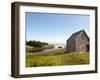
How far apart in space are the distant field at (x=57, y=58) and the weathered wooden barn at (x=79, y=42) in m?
0.04

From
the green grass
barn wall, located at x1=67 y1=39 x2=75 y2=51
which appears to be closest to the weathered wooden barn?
barn wall, located at x1=67 y1=39 x2=75 y2=51

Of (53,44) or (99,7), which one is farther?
(99,7)

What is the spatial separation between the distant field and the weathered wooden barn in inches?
1.7

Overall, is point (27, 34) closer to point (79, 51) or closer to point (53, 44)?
point (53, 44)

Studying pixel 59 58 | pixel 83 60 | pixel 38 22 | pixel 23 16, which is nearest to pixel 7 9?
pixel 23 16

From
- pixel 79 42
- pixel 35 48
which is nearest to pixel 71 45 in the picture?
pixel 79 42

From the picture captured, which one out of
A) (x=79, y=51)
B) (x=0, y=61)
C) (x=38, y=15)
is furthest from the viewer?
(x=79, y=51)

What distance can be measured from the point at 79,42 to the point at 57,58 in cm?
25

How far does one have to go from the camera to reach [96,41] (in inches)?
91.7

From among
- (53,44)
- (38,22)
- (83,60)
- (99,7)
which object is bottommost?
(83,60)

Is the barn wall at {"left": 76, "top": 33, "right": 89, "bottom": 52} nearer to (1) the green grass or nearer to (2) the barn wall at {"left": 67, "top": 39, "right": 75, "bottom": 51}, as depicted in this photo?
(2) the barn wall at {"left": 67, "top": 39, "right": 75, "bottom": 51}

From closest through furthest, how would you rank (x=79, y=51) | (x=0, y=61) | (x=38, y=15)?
(x=0, y=61) → (x=38, y=15) → (x=79, y=51)

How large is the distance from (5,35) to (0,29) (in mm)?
60

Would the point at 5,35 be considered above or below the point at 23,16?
below
